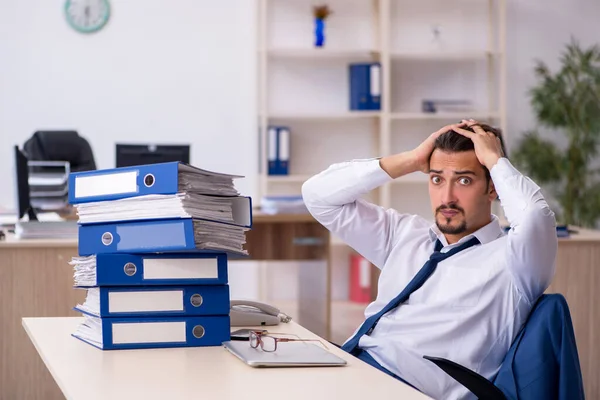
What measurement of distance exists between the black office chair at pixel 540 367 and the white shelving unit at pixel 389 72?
4636 millimetres

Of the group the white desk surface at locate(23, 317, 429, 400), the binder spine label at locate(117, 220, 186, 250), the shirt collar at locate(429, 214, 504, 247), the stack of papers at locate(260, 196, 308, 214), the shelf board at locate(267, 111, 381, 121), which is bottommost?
the white desk surface at locate(23, 317, 429, 400)

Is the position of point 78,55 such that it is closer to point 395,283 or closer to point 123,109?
point 123,109

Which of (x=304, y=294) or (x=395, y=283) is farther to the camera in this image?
(x=304, y=294)

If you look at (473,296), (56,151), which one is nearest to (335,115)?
(56,151)

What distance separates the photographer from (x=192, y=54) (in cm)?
664

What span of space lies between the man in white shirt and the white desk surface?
0.36m

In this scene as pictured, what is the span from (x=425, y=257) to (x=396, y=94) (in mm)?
4570

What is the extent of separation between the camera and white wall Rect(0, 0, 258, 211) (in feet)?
21.1

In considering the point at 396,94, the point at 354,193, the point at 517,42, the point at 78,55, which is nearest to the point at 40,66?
the point at 78,55

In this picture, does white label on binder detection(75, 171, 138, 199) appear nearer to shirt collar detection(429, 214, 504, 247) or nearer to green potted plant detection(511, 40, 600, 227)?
shirt collar detection(429, 214, 504, 247)

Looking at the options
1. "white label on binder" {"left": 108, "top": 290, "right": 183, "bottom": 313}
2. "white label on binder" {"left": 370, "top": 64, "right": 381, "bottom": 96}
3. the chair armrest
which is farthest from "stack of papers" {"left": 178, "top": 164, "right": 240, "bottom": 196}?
"white label on binder" {"left": 370, "top": 64, "right": 381, "bottom": 96}

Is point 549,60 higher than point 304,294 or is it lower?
higher

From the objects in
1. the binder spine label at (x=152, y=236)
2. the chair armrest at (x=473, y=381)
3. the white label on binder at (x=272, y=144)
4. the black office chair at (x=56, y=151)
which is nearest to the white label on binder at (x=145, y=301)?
the binder spine label at (x=152, y=236)

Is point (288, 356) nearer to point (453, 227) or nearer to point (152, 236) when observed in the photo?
point (152, 236)
